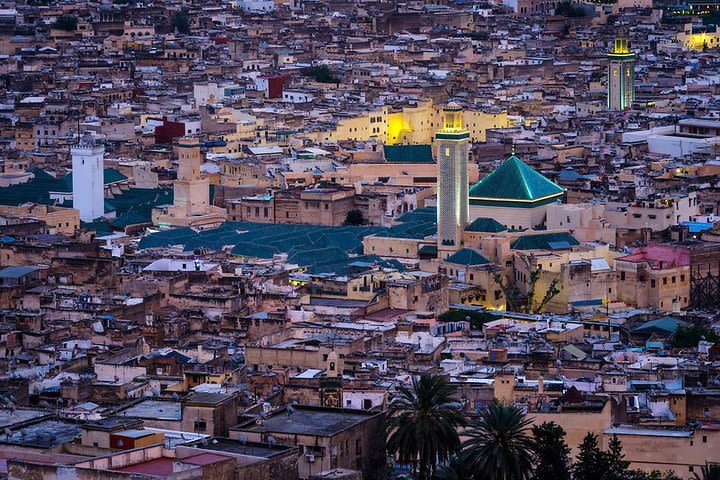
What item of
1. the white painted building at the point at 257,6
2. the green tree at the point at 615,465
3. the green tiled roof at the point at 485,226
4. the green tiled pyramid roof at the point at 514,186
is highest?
the white painted building at the point at 257,6

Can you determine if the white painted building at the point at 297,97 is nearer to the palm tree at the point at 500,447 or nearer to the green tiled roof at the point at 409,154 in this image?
the green tiled roof at the point at 409,154

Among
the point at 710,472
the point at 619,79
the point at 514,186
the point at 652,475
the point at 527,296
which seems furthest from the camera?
the point at 619,79

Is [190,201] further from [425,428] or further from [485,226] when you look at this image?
[425,428]

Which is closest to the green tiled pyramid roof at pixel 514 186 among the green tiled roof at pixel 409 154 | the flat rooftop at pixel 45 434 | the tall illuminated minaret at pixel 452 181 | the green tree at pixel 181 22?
the tall illuminated minaret at pixel 452 181

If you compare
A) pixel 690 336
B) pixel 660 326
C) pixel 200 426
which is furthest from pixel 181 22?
pixel 200 426

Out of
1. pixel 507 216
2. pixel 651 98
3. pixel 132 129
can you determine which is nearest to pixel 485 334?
pixel 507 216

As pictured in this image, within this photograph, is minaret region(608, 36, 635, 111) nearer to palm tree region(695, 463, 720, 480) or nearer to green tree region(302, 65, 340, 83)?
green tree region(302, 65, 340, 83)
